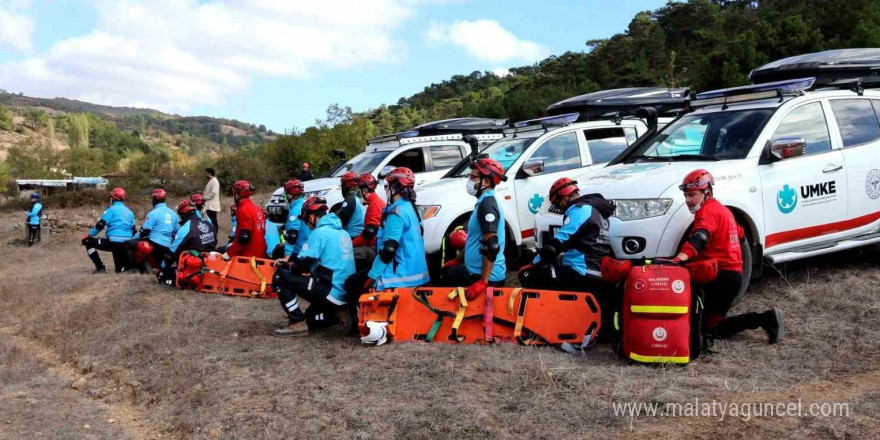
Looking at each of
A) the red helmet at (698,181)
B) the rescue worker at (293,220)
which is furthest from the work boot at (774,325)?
the rescue worker at (293,220)

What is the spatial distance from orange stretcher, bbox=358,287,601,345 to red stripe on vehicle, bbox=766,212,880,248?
1971mm

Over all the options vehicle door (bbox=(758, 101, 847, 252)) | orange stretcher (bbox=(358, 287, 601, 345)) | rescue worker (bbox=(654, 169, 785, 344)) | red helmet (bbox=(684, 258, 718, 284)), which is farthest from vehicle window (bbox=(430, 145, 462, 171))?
red helmet (bbox=(684, 258, 718, 284))

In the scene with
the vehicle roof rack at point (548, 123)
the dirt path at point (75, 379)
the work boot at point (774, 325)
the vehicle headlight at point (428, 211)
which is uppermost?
the vehicle roof rack at point (548, 123)

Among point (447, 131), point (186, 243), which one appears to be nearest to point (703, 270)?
point (186, 243)

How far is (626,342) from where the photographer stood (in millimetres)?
4949

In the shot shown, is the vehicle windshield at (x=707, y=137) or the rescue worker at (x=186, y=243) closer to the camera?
the vehicle windshield at (x=707, y=137)

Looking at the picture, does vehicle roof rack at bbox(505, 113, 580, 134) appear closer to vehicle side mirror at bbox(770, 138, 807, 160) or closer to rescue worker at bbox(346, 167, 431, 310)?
vehicle side mirror at bbox(770, 138, 807, 160)

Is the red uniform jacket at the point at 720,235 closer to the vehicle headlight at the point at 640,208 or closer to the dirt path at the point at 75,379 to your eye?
the vehicle headlight at the point at 640,208

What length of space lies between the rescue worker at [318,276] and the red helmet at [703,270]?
307 cm

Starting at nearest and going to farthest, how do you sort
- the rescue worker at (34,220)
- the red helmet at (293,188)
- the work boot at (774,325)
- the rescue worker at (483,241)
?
the work boot at (774,325) → the rescue worker at (483,241) → the red helmet at (293,188) → the rescue worker at (34,220)

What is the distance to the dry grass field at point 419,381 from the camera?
13.2 ft

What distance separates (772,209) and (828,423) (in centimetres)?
282

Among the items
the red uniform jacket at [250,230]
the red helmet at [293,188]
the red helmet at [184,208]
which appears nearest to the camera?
the red helmet at [293,188]

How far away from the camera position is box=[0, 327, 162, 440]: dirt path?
16.2ft
